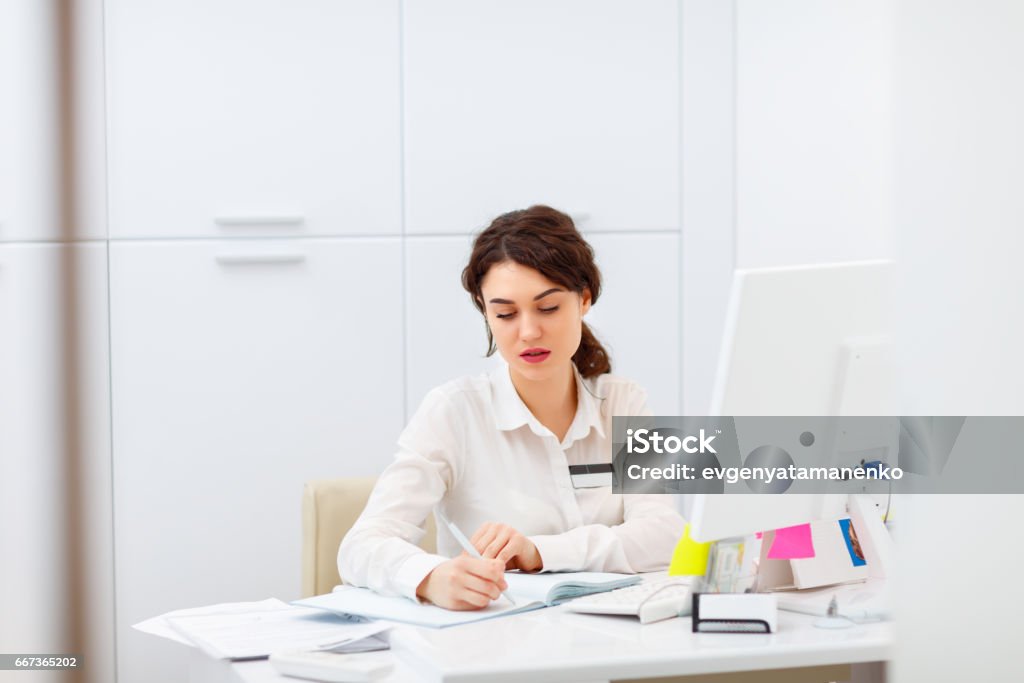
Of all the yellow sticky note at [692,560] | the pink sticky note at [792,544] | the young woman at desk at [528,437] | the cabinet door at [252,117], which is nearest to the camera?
the yellow sticky note at [692,560]

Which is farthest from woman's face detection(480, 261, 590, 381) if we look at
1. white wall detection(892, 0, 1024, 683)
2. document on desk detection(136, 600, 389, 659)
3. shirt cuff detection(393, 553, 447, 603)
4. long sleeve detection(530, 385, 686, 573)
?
white wall detection(892, 0, 1024, 683)

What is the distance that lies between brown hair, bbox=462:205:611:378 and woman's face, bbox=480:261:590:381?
0.02 metres

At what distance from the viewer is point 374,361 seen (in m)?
2.71

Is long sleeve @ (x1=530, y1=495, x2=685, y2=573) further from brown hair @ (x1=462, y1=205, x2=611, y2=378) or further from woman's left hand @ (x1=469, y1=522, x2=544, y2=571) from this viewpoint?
brown hair @ (x1=462, y1=205, x2=611, y2=378)

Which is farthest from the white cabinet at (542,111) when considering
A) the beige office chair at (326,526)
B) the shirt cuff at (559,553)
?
the shirt cuff at (559,553)

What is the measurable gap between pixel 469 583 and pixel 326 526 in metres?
0.70

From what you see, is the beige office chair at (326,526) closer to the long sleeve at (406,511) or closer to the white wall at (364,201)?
the long sleeve at (406,511)

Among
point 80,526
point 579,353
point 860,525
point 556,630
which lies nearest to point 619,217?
point 579,353

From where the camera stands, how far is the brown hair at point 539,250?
184cm

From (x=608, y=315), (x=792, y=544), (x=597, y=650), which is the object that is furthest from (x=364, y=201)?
(x=597, y=650)

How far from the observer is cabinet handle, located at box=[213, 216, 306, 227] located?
260 cm

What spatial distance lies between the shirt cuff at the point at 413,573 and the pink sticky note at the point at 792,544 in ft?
1.47

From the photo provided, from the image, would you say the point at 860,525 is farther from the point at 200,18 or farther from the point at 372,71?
the point at 200,18

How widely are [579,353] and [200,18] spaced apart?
125cm
